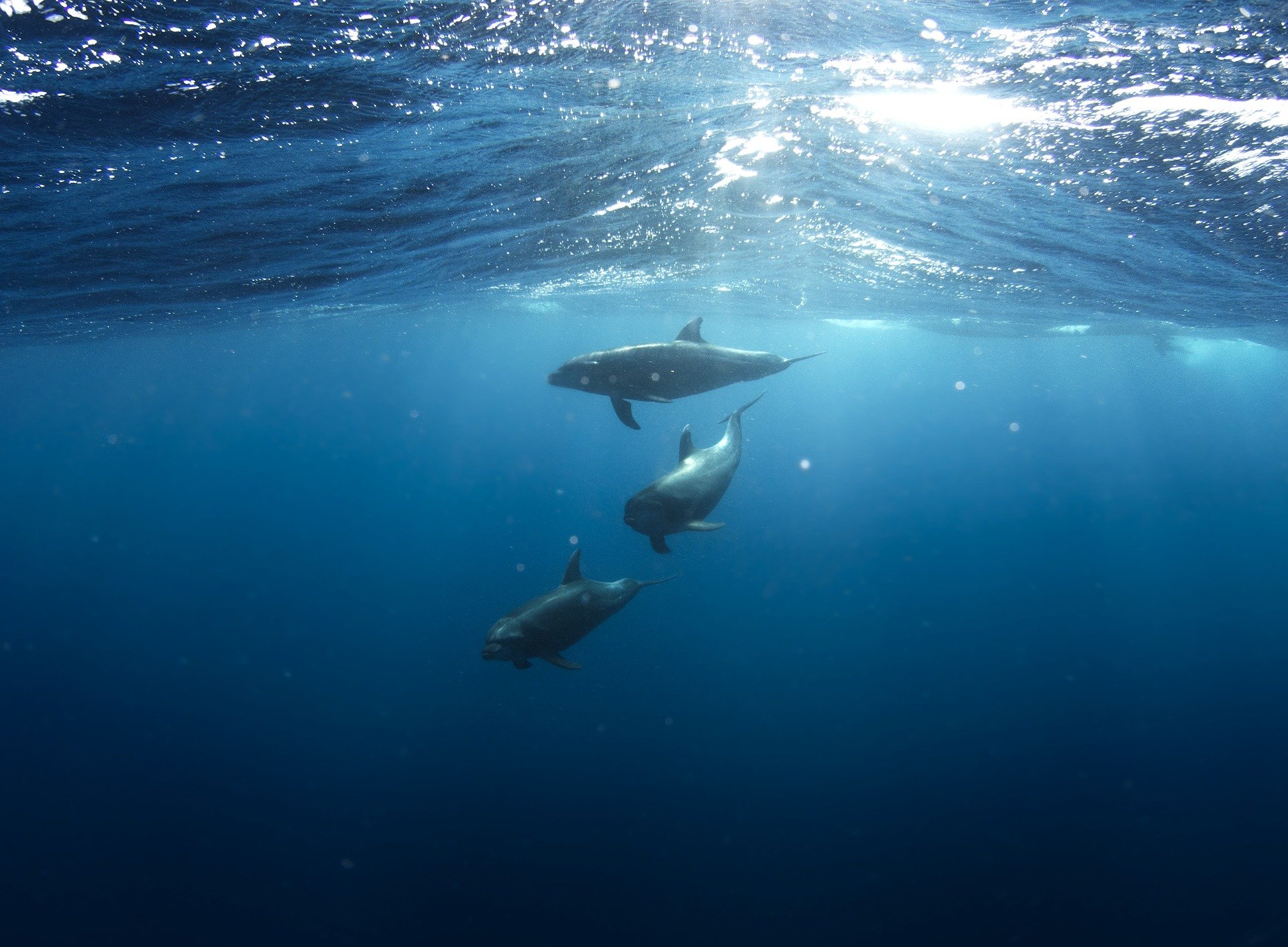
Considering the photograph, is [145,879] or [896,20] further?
[145,879]

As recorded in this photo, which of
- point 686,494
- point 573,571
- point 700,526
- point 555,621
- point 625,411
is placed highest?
point 625,411

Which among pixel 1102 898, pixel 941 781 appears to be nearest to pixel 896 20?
pixel 1102 898

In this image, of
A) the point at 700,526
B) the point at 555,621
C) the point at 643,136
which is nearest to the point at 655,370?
the point at 700,526

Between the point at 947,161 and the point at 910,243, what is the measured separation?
6839mm

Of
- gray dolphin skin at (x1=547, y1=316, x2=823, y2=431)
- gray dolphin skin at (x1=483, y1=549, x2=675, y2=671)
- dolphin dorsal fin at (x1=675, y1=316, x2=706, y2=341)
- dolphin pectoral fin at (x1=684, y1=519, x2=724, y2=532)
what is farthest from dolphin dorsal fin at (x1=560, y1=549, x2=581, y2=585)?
dolphin dorsal fin at (x1=675, y1=316, x2=706, y2=341)

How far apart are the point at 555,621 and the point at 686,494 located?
206 cm

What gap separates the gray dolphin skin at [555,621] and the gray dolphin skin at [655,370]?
202 cm

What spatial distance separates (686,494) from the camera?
652 centimetres

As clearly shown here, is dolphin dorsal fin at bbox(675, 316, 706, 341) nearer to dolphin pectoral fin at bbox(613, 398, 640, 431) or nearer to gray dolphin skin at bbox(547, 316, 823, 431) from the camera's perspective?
gray dolphin skin at bbox(547, 316, 823, 431)

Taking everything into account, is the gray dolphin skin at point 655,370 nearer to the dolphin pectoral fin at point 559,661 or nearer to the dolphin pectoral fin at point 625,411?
→ the dolphin pectoral fin at point 625,411

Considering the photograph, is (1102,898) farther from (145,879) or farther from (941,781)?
(145,879)

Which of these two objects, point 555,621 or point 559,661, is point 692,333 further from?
point 559,661

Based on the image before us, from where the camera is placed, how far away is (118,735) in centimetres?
2130

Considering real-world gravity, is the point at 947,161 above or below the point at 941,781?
above
